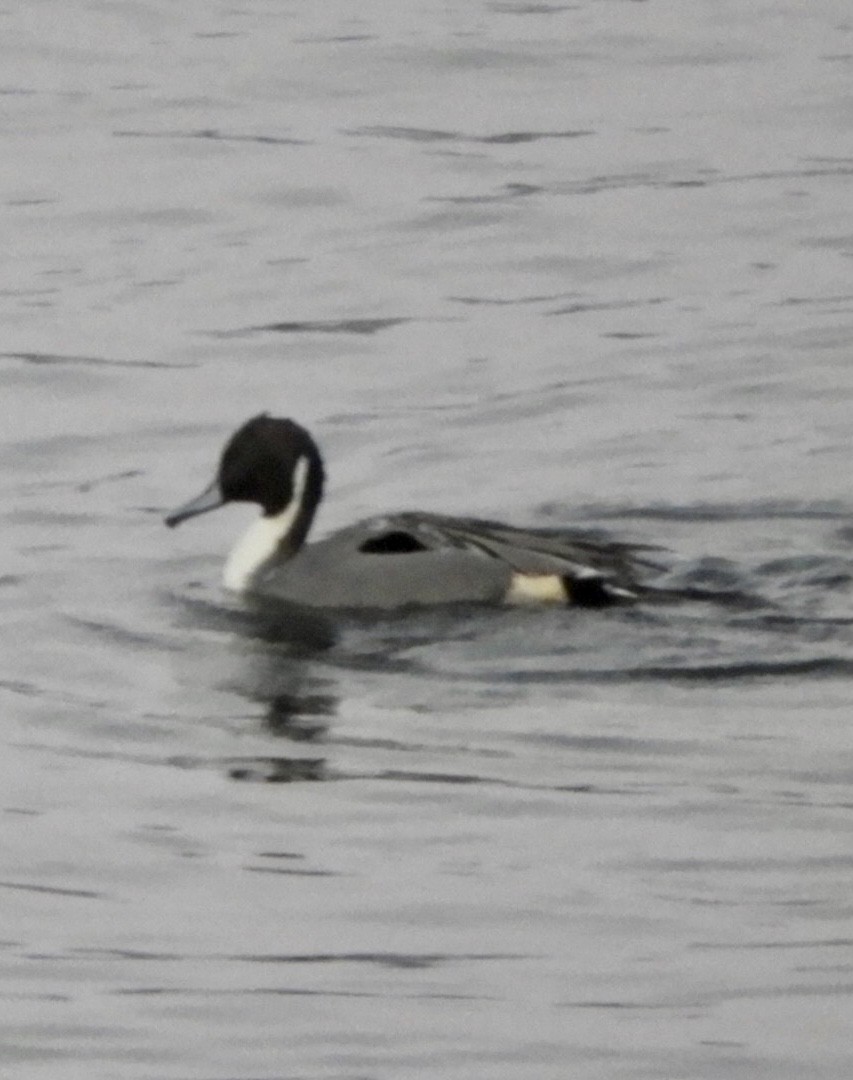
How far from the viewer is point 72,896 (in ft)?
29.6

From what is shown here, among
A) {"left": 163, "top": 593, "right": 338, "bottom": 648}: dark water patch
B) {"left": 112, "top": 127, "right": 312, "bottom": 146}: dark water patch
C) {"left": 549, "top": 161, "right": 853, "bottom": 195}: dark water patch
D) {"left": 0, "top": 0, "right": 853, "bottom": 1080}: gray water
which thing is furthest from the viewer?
{"left": 112, "top": 127, "right": 312, "bottom": 146}: dark water patch

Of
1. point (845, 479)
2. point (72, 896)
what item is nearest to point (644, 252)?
point (845, 479)

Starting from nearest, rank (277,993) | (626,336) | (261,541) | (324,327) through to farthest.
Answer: (277,993) < (261,541) < (626,336) < (324,327)

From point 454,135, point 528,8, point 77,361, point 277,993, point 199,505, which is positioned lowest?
point 277,993

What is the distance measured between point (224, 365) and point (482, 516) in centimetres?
263

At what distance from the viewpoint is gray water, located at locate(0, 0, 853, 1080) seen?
8352 millimetres

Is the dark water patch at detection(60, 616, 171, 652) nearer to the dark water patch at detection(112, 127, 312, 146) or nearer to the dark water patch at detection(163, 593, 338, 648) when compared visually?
the dark water patch at detection(163, 593, 338, 648)

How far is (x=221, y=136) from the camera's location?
20625 millimetres

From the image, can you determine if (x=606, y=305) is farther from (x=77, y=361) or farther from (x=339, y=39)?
(x=339, y=39)

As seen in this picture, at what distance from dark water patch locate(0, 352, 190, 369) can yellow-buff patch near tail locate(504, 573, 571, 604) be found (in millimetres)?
4022

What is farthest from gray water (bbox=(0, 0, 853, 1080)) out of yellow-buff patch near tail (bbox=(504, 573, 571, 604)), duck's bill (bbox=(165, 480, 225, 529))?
duck's bill (bbox=(165, 480, 225, 529))

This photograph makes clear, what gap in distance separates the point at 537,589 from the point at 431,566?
402mm

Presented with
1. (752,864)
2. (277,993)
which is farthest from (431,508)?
(277,993)

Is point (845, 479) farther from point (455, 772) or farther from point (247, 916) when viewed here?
point (247, 916)
